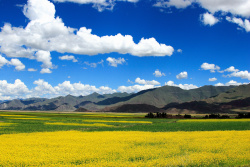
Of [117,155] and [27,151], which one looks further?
[27,151]

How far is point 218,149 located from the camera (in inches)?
902

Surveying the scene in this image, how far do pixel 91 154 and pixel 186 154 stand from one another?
8104mm

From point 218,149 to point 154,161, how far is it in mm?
8382

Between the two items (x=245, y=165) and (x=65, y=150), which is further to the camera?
(x=65, y=150)

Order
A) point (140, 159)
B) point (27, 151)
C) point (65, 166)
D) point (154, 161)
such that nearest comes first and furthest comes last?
point (65, 166) → point (154, 161) → point (140, 159) → point (27, 151)

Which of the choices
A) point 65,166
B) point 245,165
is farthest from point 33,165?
point 245,165

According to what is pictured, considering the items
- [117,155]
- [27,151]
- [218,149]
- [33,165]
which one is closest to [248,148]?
[218,149]

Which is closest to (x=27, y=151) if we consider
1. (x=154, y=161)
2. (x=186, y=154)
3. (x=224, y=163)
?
(x=154, y=161)

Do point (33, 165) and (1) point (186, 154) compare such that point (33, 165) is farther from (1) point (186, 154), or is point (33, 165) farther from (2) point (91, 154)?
(1) point (186, 154)

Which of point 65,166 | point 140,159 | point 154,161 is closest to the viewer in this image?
point 65,166

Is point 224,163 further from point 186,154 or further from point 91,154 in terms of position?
point 91,154

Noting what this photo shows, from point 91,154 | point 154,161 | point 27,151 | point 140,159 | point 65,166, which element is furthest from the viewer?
point 27,151

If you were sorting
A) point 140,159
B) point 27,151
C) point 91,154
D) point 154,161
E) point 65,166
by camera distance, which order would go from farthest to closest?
point 27,151
point 91,154
point 140,159
point 154,161
point 65,166

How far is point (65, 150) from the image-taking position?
23.2 metres
